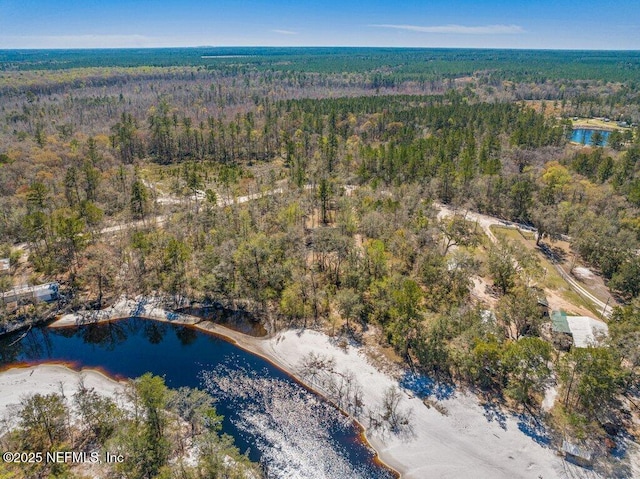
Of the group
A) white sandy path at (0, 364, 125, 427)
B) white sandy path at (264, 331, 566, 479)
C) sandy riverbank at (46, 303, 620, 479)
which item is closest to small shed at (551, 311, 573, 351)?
sandy riverbank at (46, 303, 620, 479)

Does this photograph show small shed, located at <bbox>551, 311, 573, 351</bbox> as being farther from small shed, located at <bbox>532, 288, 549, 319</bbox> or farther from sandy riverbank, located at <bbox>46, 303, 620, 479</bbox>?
sandy riverbank, located at <bbox>46, 303, 620, 479</bbox>

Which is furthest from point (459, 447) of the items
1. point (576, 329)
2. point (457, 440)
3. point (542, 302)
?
point (542, 302)

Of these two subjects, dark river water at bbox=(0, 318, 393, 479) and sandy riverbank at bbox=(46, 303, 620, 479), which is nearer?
sandy riverbank at bbox=(46, 303, 620, 479)

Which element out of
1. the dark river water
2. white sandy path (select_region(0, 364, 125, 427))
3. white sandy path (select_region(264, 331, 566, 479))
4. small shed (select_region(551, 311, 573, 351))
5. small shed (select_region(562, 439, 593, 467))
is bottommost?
the dark river water

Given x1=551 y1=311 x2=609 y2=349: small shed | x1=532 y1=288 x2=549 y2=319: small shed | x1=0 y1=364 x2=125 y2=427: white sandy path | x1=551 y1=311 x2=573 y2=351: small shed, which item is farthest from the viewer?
x1=532 y1=288 x2=549 y2=319: small shed

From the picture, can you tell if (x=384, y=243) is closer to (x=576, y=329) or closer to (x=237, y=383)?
(x=576, y=329)

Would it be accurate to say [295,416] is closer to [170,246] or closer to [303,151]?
[170,246]

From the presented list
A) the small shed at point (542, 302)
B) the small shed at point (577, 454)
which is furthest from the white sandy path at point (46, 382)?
the small shed at point (542, 302)

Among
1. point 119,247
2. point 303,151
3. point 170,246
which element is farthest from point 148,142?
point 170,246
